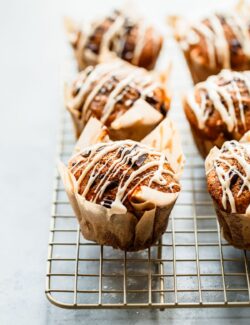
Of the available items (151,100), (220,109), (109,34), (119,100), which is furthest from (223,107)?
(109,34)

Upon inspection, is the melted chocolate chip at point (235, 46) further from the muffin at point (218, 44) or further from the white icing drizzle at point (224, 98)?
the white icing drizzle at point (224, 98)

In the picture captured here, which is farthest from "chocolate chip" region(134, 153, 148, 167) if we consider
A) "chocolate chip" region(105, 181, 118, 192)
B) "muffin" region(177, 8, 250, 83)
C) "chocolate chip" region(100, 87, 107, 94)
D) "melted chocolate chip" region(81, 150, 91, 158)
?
"muffin" region(177, 8, 250, 83)

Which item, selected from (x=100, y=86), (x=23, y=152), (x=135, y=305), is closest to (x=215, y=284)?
(x=135, y=305)

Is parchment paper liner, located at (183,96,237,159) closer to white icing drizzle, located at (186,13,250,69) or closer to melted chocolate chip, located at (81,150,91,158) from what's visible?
white icing drizzle, located at (186,13,250,69)

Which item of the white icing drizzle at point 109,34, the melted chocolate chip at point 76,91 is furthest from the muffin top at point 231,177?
the white icing drizzle at point 109,34

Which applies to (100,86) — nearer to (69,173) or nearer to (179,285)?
(69,173)

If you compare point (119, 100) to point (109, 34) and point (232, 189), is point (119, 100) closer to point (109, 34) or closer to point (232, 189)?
point (109, 34)
